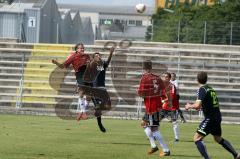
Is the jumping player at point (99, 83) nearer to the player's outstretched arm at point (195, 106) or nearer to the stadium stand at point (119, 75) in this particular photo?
the player's outstretched arm at point (195, 106)

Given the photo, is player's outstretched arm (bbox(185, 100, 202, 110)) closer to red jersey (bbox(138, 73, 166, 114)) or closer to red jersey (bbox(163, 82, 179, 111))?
red jersey (bbox(138, 73, 166, 114))

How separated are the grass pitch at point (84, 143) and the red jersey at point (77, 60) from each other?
1.91 m

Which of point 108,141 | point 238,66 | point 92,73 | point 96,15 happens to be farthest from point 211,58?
point 96,15

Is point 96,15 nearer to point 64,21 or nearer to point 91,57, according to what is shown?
point 64,21

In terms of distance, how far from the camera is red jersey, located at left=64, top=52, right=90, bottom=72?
824 inches

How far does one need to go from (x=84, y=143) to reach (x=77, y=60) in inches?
138

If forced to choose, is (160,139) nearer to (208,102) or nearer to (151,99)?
(151,99)

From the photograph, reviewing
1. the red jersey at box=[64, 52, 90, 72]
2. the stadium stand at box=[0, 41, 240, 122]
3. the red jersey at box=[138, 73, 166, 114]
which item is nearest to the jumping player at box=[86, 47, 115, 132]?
the red jersey at box=[64, 52, 90, 72]

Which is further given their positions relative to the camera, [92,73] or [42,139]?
[92,73]

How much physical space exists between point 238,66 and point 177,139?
17.3m

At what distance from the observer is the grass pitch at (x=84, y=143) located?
613 inches

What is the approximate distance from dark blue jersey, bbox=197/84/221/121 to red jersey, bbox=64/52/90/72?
6.59 metres

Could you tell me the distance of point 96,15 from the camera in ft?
497

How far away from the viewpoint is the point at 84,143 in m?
18.3
